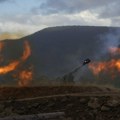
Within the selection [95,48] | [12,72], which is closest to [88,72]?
[12,72]

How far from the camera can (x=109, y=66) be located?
75.4m

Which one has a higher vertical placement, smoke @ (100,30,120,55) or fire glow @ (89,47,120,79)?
smoke @ (100,30,120,55)

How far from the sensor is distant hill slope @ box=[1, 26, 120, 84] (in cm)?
9631

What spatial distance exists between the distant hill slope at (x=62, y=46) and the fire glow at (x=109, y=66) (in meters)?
10.9

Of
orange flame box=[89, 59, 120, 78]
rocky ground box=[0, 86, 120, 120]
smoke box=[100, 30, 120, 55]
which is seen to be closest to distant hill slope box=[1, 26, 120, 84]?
smoke box=[100, 30, 120, 55]

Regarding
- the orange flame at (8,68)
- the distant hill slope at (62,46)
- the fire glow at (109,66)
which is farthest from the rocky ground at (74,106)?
the distant hill slope at (62,46)

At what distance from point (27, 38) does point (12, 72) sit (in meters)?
40.2

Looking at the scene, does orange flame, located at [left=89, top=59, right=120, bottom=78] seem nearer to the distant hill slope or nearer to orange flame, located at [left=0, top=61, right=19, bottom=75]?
the distant hill slope

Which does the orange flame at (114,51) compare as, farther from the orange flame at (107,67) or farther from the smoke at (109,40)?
the orange flame at (107,67)

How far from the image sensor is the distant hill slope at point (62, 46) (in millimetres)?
96312

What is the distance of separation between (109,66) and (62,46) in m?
32.7

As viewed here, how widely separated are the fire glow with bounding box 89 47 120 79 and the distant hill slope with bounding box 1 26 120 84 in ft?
35.6

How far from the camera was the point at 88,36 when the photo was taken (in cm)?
10625

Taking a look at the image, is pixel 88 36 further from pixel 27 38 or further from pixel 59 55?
pixel 27 38
